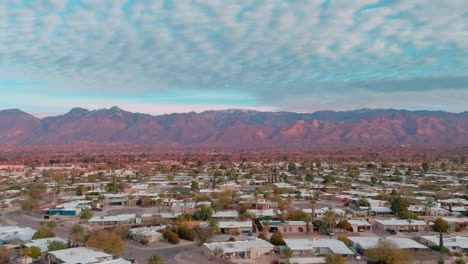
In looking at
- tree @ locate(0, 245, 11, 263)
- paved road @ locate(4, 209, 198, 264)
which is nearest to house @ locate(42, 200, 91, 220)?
paved road @ locate(4, 209, 198, 264)

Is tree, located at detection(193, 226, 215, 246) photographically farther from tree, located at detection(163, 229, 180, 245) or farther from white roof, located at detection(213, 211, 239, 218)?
white roof, located at detection(213, 211, 239, 218)

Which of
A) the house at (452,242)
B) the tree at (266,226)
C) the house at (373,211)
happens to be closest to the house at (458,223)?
the house at (452,242)

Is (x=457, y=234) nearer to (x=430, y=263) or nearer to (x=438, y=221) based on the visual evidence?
(x=438, y=221)

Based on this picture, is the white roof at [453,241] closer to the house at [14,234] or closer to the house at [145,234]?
the house at [145,234]

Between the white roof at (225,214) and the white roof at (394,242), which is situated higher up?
the white roof at (225,214)

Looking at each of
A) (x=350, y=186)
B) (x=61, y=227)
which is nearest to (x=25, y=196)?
(x=61, y=227)
